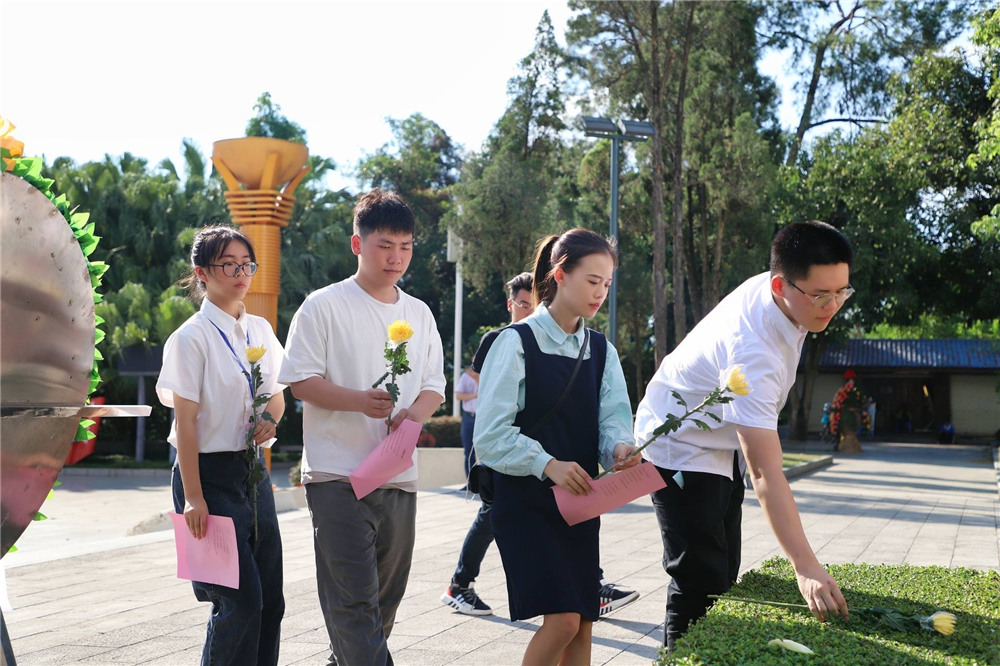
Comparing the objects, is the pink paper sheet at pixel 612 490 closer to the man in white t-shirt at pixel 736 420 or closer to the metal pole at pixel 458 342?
the man in white t-shirt at pixel 736 420

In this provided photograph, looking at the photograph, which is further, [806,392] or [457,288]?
[806,392]

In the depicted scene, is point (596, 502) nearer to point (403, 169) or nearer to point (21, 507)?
point (21, 507)

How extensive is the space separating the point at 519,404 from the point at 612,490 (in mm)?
438

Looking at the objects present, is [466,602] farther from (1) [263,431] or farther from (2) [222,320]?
(2) [222,320]

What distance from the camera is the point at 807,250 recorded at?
3240mm

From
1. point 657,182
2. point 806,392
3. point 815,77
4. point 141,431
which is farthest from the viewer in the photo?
point 815,77

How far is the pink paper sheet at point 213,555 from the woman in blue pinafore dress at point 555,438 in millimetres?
951

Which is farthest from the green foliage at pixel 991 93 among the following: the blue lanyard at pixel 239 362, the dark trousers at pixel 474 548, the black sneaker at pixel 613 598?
the blue lanyard at pixel 239 362

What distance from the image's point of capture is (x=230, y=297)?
3.85 meters

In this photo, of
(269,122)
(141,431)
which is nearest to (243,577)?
(141,431)

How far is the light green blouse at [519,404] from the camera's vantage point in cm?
310

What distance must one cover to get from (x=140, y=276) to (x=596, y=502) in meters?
27.8

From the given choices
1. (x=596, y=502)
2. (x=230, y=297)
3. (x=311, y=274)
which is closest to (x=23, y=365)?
(x=230, y=297)

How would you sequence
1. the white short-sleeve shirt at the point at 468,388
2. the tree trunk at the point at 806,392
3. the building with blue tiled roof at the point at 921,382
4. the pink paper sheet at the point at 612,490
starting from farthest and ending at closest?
the building with blue tiled roof at the point at 921,382, the tree trunk at the point at 806,392, the white short-sleeve shirt at the point at 468,388, the pink paper sheet at the point at 612,490
